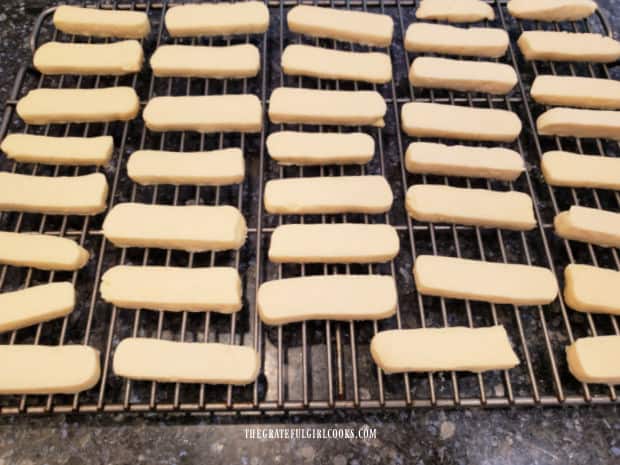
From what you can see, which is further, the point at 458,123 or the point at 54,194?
the point at 458,123

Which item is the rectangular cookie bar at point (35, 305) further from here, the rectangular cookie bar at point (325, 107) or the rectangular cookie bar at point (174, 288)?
the rectangular cookie bar at point (325, 107)

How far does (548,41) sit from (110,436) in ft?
6.29

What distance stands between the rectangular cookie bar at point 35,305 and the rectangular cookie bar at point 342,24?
1.20m

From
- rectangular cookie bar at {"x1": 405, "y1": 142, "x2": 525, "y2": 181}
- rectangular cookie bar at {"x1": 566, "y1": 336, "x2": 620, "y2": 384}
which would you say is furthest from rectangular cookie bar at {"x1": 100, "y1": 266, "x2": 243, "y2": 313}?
rectangular cookie bar at {"x1": 566, "y1": 336, "x2": 620, "y2": 384}

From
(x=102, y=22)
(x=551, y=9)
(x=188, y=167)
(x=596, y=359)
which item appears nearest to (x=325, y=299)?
(x=188, y=167)

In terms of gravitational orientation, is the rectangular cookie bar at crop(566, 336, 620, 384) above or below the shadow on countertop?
above

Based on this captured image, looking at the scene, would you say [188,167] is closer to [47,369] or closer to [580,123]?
[47,369]

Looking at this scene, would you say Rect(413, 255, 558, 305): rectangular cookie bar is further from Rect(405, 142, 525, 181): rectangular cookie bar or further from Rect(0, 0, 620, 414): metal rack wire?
Rect(405, 142, 525, 181): rectangular cookie bar

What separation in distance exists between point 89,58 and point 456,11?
4.39 ft

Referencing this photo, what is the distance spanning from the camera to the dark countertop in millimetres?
1309

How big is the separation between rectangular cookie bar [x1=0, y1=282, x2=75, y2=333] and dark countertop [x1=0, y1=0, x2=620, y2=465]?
0.85 feet

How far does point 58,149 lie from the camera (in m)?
1.60

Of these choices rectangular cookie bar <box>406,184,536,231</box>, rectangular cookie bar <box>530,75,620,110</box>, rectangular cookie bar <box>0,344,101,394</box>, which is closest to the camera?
rectangular cookie bar <box>0,344,101,394</box>

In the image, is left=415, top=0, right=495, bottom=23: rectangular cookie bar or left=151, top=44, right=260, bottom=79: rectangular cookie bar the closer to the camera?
left=151, top=44, right=260, bottom=79: rectangular cookie bar
